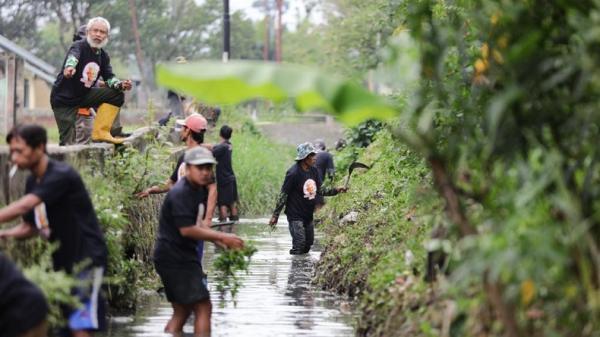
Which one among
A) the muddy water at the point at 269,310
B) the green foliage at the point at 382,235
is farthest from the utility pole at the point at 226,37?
the muddy water at the point at 269,310

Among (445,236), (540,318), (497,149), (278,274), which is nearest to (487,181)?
(497,149)

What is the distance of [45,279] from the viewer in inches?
401

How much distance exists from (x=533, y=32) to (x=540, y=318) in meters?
1.85

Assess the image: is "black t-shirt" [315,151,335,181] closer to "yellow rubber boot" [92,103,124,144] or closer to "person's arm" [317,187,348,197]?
"person's arm" [317,187,348,197]

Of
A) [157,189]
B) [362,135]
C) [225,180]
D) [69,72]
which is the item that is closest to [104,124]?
[69,72]

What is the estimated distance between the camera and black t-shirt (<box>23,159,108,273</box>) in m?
10.5

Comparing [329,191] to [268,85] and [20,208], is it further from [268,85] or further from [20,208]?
[268,85]

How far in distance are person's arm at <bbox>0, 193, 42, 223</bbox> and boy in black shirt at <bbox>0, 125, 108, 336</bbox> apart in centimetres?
1

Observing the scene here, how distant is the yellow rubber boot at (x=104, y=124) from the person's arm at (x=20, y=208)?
6115 mm

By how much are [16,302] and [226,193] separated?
52.6 ft

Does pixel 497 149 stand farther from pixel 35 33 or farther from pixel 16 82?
pixel 35 33

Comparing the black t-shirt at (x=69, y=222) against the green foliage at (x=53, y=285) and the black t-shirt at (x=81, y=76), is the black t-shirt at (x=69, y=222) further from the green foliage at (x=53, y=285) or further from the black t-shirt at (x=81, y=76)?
the black t-shirt at (x=81, y=76)

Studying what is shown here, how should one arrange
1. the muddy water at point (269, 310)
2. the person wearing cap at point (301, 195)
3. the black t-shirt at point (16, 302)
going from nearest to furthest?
the black t-shirt at point (16, 302)
the muddy water at point (269, 310)
the person wearing cap at point (301, 195)

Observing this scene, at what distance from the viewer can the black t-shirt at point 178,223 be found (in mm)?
12203
